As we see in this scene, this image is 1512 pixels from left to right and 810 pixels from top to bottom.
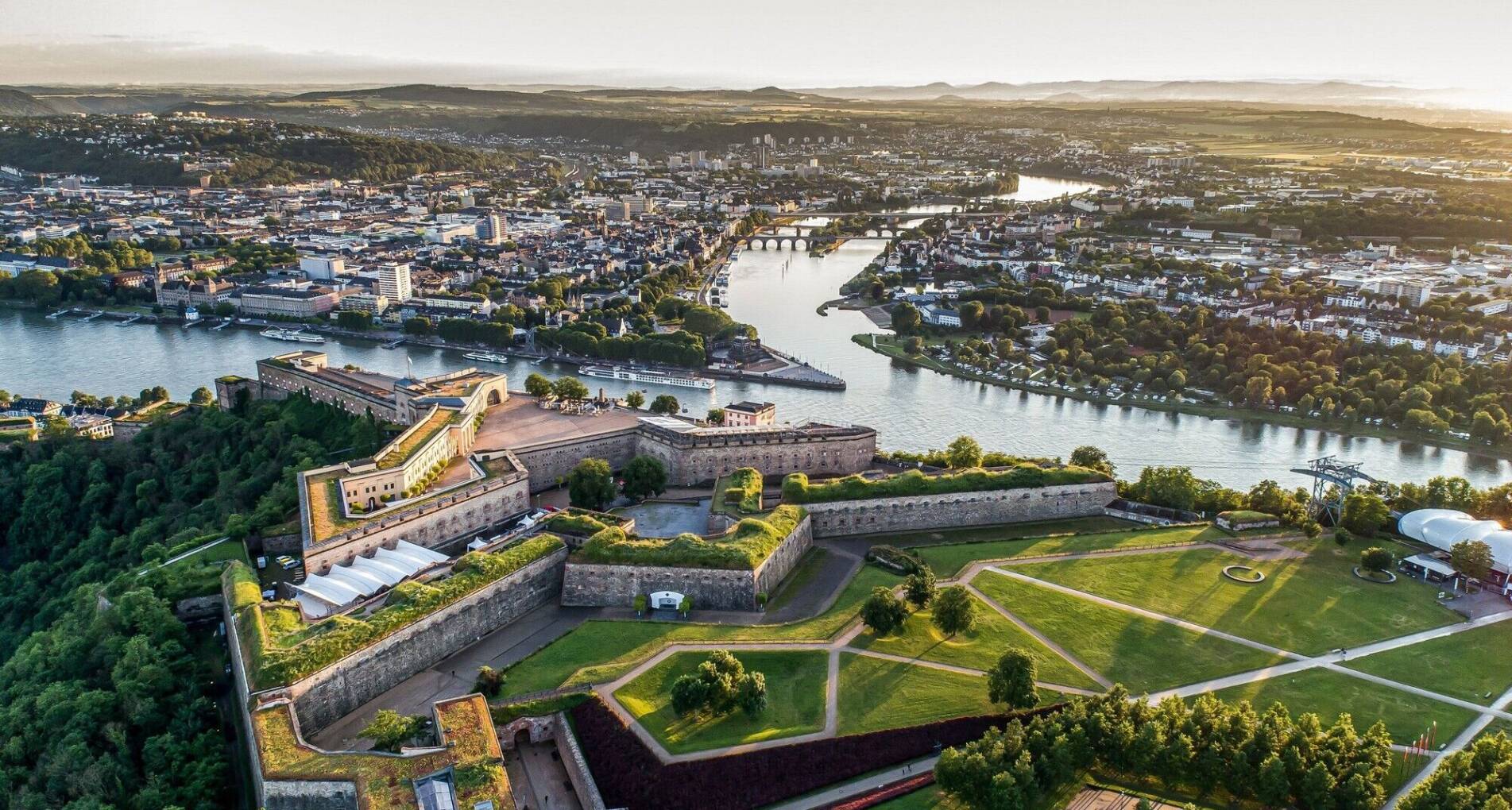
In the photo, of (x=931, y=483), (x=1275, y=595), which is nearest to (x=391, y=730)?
(x=931, y=483)

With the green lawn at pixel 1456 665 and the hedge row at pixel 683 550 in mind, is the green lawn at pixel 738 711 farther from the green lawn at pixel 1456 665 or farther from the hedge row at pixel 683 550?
the green lawn at pixel 1456 665

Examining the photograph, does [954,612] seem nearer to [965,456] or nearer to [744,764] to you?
[744,764]

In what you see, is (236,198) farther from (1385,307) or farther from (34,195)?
(1385,307)

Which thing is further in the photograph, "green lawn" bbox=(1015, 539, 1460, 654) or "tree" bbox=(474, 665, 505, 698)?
"green lawn" bbox=(1015, 539, 1460, 654)

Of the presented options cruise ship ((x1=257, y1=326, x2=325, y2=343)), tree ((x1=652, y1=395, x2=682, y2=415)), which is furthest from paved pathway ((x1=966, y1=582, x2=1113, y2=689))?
cruise ship ((x1=257, y1=326, x2=325, y2=343))

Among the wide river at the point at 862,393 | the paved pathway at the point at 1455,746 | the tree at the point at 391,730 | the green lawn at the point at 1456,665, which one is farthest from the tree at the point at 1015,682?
the wide river at the point at 862,393

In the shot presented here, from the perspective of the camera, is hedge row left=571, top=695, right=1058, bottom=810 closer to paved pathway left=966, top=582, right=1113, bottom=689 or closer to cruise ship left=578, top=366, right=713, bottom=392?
paved pathway left=966, top=582, right=1113, bottom=689
